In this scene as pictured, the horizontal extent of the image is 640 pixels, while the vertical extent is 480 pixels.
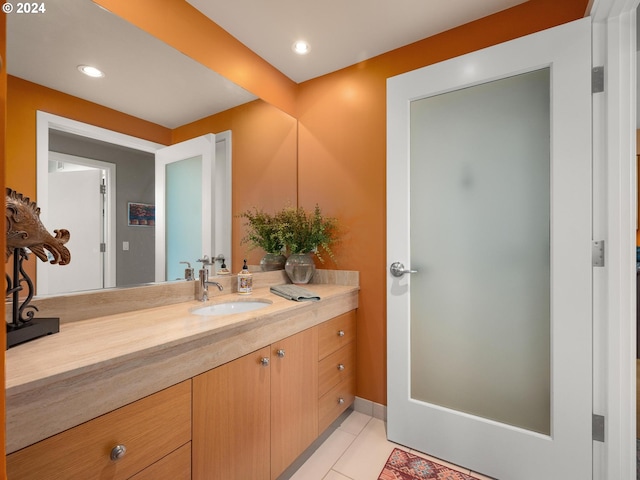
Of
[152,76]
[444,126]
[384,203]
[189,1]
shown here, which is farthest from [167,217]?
[444,126]

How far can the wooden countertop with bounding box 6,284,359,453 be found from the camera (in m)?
0.66

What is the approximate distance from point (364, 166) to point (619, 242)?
134 centimetres

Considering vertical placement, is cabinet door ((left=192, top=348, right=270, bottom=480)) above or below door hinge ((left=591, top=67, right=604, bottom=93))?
below

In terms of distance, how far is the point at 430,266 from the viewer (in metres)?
1.71

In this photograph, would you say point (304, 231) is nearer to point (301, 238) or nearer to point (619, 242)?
point (301, 238)

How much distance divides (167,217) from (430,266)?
1.43 m

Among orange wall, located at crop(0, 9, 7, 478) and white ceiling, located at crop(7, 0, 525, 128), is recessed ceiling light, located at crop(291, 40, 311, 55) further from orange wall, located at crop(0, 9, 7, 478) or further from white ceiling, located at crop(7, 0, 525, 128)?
orange wall, located at crop(0, 9, 7, 478)

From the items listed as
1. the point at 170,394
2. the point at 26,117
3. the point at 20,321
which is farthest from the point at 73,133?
the point at 170,394

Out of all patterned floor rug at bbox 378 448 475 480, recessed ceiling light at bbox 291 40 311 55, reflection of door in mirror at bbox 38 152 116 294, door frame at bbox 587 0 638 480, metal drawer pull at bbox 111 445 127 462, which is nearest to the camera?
metal drawer pull at bbox 111 445 127 462

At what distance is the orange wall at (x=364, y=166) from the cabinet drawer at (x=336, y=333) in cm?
10

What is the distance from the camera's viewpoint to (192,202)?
1685mm

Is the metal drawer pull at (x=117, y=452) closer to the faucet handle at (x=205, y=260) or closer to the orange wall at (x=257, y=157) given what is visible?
the faucet handle at (x=205, y=260)

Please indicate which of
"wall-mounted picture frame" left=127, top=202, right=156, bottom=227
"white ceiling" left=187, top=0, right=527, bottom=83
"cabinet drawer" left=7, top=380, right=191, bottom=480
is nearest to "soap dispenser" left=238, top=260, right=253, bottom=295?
"wall-mounted picture frame" left=127, top=202, right=156, bottom=227

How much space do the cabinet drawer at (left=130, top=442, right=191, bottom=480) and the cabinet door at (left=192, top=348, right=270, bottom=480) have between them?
0.03 meters
